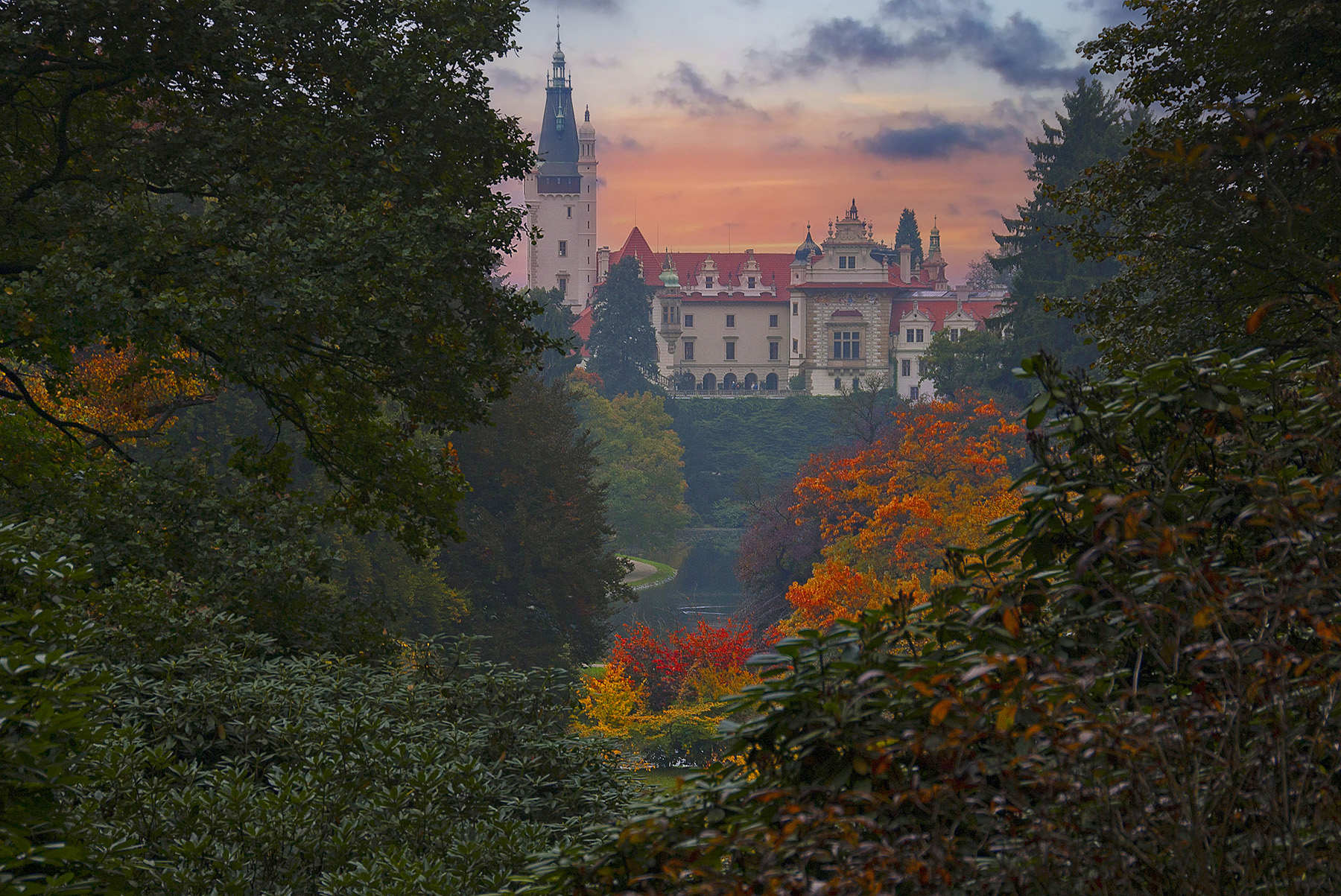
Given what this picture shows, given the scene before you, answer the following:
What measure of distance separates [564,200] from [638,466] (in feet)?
136

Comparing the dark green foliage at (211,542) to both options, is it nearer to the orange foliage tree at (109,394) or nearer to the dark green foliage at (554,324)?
the orange foliage tree at (109,394)

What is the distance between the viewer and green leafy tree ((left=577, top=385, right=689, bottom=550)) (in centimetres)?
6378

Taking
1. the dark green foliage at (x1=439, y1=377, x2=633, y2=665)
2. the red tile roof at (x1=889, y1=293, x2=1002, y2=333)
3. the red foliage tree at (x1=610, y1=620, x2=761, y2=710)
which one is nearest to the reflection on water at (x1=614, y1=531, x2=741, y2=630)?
the red foliage tree at (x1=610, y1=620, x2=761, y2=710)

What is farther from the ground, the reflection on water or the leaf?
the leaf

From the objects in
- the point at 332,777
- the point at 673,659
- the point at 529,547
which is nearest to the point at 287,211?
the point at 332,777

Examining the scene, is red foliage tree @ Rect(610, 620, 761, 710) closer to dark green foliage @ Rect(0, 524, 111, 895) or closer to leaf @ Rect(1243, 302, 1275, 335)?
dark green foliage @ Rect(0, 524, 111, 895)

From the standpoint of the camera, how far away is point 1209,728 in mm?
2404

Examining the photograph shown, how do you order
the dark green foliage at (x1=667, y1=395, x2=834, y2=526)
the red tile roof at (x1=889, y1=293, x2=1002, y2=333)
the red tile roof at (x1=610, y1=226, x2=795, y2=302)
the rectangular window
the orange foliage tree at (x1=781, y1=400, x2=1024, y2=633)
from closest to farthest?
1. the orange foliage tree at (x1=781, y1=400, x2=1024, y2=633)
2. the dark green foliage at (x1=667, y1=395, x2=834, y2=526)
3. the red tile roof at (x1=889, y1=293, x2=1002, y2=333)
4. the rectangular window
5. the red tile roof at (x1=610, y1=226, x2=795, y2=302)

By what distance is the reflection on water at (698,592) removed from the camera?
48.5 meters

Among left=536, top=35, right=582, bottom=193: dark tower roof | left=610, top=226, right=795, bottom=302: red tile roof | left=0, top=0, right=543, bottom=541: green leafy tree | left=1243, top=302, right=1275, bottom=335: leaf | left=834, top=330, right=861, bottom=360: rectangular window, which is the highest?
left=536, top=35, right=582, bottom=193: dark tower roof

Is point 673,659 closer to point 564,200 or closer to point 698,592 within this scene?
point 698,592

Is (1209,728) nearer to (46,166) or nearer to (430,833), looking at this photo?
(430,833)

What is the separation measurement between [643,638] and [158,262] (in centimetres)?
2073

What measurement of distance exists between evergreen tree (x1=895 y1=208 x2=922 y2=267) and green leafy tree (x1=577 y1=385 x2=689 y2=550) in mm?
37793
